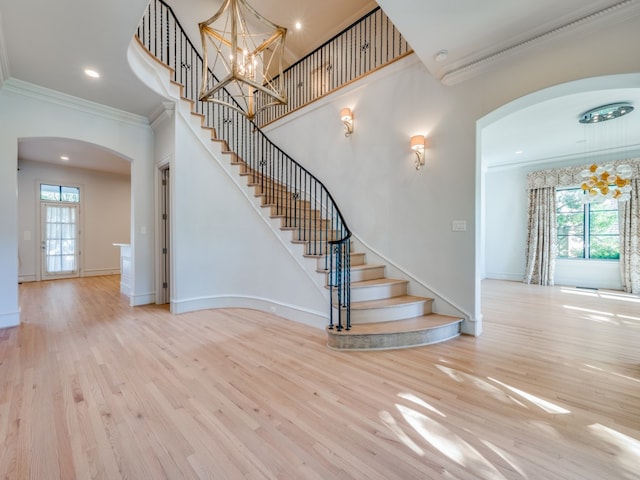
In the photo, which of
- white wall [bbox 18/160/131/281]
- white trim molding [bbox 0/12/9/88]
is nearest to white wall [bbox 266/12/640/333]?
white trim molding [bbox 0/12/9/88]

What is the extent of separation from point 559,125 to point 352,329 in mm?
5383

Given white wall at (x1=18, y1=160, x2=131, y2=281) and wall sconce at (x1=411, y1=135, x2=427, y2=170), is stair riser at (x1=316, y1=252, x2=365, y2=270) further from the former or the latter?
white wall at (x1=18, y1=160, x2=131, y2=281)

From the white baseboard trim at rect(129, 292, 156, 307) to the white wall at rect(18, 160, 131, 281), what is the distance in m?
4.66

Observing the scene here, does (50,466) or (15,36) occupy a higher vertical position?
(15,36)

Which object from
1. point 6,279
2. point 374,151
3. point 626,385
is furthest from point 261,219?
point 626,385

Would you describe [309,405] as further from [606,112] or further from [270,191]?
[606,112]

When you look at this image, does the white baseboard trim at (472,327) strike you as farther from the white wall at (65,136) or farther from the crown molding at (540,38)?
the white wall at (65,136)

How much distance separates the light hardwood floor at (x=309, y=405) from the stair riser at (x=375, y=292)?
751mm

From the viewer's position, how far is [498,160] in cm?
713

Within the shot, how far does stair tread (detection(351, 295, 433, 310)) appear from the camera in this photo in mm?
3305

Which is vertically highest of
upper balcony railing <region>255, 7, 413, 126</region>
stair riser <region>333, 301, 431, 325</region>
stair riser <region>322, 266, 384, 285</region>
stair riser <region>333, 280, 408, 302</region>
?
upper balcony railing <region>255, 7, 413, 126</region>

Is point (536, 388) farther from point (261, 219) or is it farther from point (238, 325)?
point (261, 219)

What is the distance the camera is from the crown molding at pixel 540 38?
2.35 meters

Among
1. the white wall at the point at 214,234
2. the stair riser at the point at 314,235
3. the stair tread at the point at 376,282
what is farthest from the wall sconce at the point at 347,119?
the stair tread at the point at 376,282
